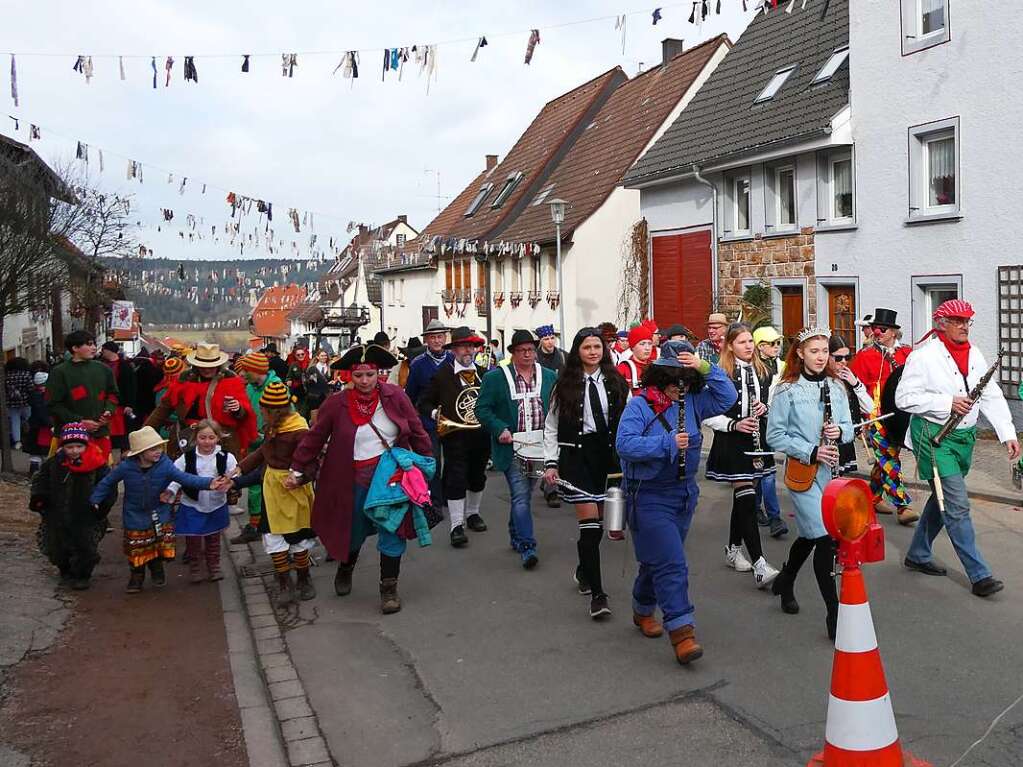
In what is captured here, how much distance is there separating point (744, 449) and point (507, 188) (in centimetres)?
3070

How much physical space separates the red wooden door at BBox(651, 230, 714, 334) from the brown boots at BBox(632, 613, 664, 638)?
17222 mm

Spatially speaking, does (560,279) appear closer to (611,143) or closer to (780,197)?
(780,197)

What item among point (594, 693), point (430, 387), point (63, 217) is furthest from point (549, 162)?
point (594, 693)

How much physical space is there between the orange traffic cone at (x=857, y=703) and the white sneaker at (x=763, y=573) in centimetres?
303

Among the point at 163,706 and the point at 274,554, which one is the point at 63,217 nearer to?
the point at 274,554

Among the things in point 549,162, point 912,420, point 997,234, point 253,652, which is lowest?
point 253,652

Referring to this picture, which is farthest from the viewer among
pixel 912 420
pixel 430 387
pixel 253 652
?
pixel 430 387

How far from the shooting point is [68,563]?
25.3ft

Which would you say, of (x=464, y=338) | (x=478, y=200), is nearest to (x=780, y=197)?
(x=464, y=338)

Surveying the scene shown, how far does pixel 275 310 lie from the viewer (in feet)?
306

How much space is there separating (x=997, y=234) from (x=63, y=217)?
13.0 metres

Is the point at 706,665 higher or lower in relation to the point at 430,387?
lower

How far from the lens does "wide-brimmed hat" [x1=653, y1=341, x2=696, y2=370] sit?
556cm

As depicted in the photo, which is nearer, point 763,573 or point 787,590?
point 787,590
